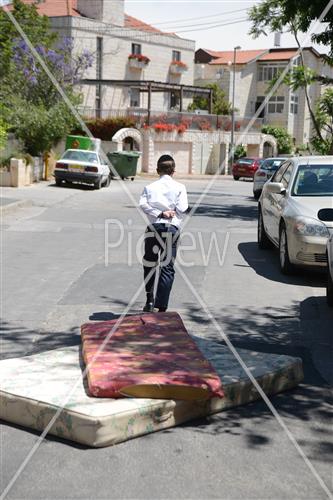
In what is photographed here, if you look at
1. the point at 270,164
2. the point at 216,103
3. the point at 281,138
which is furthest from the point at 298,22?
the point at 216,103

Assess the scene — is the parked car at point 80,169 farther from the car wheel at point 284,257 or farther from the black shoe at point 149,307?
the black shoe at point 149,307

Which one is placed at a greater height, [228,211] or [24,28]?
[24,28]

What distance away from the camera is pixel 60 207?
21297 millimetres

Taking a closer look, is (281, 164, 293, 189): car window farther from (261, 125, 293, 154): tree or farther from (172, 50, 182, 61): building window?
(172, 50, 182, 61): building window

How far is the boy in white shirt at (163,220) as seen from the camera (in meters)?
7.83

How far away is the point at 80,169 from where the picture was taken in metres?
28.4

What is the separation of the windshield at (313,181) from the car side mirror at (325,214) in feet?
2.61

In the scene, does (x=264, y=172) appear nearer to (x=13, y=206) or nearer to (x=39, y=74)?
(x=13, y=206)

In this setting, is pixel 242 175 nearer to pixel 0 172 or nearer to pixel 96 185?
pixel 96 185

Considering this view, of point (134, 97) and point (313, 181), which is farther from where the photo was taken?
point (134, 97)

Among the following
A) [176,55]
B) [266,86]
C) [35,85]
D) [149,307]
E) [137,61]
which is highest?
[176,55]

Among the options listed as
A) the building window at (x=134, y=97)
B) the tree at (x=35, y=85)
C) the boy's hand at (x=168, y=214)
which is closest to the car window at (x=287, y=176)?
the boy's hand at (x=168, y=214)

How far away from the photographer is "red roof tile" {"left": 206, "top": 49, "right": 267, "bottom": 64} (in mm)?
71875

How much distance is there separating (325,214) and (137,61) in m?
49.4
